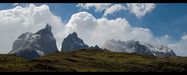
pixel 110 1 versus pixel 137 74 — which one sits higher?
pixel 110 1

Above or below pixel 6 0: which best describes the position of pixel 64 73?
below

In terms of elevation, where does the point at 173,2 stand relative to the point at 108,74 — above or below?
above

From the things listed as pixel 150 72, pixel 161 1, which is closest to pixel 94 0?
pixel 161 1

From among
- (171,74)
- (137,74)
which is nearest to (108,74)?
(137,74)

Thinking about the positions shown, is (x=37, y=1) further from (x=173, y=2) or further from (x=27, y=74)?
(x=173, y=2)

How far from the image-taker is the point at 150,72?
464 cm

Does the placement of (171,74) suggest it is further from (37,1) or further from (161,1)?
(37,1)

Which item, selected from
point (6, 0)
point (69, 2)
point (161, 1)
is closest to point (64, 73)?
point (69, 2)

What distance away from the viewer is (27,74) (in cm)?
463

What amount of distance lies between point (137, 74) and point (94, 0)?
112cm

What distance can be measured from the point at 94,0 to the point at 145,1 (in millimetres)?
657

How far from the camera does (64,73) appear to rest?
15.1ft

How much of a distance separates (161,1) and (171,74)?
3.19 ft

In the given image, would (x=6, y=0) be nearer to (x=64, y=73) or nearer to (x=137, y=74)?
(x=64, y=73)
